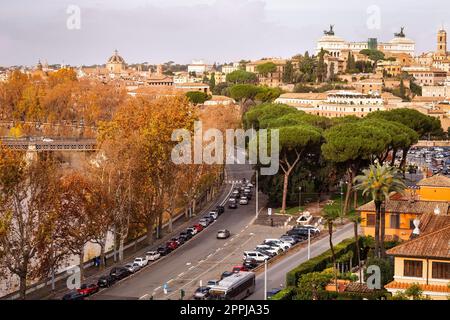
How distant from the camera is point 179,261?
103ft

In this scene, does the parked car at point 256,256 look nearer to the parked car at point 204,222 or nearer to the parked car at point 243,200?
the parked car at point 204,222

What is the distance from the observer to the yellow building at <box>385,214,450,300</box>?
21.3 metres

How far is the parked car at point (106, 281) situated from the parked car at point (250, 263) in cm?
419

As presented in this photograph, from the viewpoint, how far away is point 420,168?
2260 inches

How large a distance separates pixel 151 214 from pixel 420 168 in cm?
2704

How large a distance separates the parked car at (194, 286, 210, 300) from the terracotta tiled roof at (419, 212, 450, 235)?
19.8 feet

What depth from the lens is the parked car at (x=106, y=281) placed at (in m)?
27.5

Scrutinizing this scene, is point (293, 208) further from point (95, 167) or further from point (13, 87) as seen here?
point (13, 87)

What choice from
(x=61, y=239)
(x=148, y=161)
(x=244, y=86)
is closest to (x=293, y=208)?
(x=148, y=161)

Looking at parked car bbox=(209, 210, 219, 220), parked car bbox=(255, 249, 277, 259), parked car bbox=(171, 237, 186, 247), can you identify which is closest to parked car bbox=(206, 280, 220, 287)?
parked car bbox=(255, 249, 277, 259)

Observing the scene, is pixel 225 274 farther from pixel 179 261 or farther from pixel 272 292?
pixel 179 261

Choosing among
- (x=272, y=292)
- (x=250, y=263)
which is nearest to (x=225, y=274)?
(x=272, y=292)

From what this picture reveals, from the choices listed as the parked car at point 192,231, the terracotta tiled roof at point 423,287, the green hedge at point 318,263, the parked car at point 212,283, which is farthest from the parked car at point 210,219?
the terracotta tiled roof at point 423,287

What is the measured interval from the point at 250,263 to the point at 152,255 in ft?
12.4
